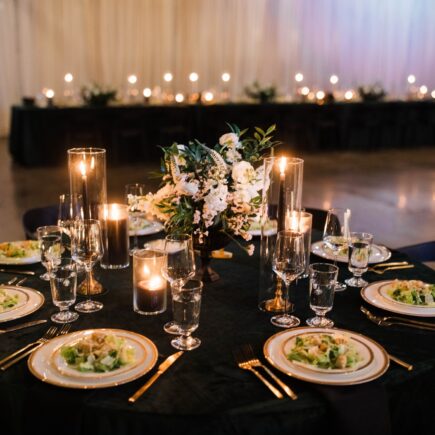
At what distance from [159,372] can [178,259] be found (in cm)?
43

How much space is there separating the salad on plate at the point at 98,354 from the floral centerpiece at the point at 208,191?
1.76 ft

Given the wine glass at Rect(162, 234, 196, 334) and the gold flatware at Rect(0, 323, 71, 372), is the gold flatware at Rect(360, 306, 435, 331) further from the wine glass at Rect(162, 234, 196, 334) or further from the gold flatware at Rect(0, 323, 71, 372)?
the gold flatware at Rect(0, 323, 71, 372)

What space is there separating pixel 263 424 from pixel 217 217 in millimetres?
794

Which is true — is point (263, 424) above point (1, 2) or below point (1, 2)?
below

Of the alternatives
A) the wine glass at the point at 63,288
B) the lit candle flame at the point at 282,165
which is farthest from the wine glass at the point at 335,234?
the wine glass at the point at 63,288

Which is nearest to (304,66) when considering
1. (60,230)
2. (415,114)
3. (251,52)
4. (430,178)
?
(251,52)

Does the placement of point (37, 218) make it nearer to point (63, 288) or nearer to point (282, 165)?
point (63, 288)

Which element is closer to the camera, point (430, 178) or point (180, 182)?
point (180, 182)

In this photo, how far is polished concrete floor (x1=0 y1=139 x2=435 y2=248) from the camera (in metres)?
5.64

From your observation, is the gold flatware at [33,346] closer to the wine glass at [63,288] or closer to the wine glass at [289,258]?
the wine glass at [63,288]

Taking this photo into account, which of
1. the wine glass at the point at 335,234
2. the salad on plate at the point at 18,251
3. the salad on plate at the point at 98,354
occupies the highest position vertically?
the wine glass at the point at 335,234

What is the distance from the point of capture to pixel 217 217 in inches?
79.7

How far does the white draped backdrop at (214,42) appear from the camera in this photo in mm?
10930

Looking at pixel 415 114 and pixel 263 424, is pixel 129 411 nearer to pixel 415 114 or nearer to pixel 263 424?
pixel 263 424
